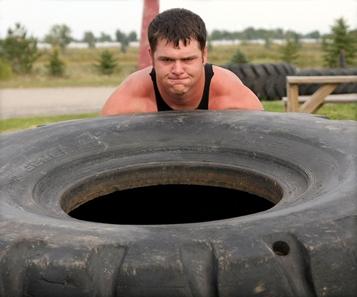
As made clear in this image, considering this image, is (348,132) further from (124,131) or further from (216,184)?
(124,131)

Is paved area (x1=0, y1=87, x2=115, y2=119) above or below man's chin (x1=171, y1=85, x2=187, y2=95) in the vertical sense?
below

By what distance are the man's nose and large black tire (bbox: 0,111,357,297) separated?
0.18 meters

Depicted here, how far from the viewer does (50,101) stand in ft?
32.2

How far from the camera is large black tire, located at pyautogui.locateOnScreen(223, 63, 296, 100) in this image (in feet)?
27.4

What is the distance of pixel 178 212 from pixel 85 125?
0.43 meters

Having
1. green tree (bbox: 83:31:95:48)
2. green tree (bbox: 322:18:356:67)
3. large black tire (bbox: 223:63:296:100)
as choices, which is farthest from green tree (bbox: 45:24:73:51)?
large black tire (bbox: 223:63:296:100)

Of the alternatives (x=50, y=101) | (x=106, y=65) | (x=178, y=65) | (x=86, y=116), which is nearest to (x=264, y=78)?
(x=86, y=116)

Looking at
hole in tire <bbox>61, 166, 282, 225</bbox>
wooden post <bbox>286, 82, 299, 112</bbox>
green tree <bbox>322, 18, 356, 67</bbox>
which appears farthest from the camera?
green tree <bbox>322, 18, 356, 67</bbox>

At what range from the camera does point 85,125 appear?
1.87 meters

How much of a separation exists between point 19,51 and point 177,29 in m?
18.7

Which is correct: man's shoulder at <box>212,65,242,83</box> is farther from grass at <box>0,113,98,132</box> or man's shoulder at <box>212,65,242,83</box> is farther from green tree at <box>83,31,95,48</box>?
green tree at <box>83,31,95,48</box>

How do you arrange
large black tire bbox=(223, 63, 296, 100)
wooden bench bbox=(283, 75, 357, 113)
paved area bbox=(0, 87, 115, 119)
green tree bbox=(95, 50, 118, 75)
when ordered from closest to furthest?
wooden bench bbox=(283, 75, 357, 113), paved area bbox=(0, 87, 115, 119), large black tire bbox=(223, 63, 296, 100), green tree bbox=(95, 50, 118, 75)

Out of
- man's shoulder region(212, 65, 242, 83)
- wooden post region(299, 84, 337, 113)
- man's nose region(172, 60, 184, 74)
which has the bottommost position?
wooden post region(299, 84, 337, 113)

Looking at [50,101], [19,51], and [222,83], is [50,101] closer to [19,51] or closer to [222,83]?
[222,83]
